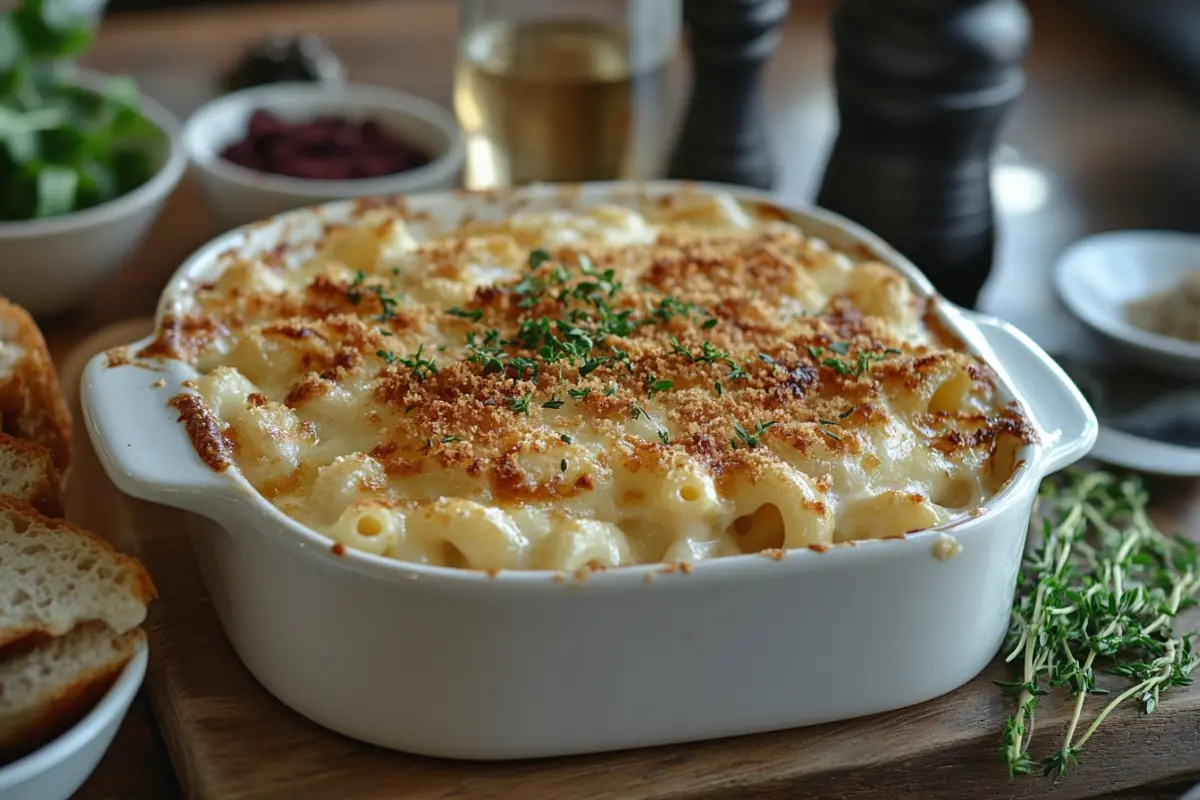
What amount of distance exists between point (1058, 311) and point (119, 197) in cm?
180

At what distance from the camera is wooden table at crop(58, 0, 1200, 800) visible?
2.74 metres

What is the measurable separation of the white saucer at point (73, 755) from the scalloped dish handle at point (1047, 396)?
41.9 inches

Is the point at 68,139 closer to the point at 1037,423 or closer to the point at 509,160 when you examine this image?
the point at 509,160

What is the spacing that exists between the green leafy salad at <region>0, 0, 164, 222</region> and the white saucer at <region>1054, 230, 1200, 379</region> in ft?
5.68

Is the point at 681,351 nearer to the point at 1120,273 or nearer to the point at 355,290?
the point at 355,290

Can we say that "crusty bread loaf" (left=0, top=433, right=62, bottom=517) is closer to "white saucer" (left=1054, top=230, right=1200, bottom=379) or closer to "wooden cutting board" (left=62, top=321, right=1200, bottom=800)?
"wooden cutting board" (left=62, top=321, right=1200, bottom=800)

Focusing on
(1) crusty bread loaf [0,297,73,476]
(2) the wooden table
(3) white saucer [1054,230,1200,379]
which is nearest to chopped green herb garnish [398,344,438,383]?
(1) crusty bread loaf [0,297,73,476]

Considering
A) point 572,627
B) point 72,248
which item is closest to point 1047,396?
point 572,627

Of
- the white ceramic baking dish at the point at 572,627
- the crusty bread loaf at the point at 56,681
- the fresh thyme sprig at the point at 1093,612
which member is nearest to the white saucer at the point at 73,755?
the crusty bread loaf at the point at 56,681

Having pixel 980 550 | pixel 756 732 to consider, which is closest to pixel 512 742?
pixel 756 732

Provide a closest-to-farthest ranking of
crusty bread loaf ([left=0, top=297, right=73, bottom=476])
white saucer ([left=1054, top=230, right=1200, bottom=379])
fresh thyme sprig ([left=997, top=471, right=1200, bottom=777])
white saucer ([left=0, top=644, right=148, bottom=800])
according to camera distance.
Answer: white saucer ([left=0, top=644, right=148, bottom=800]) < fresh thyme sprig ([left=997, top=471, right=1200, bottom=777]) < crusty bread loaf ([left=0, top=297, right=73, bottom=476]) < white saucer ([left=1054, top=230, right=1200, bottom=379])

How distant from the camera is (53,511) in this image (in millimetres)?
1737

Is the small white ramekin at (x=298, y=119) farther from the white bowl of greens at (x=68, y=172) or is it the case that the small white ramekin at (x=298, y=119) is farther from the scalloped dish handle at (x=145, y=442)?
the scalloped dish handle at (x=145, y=442)

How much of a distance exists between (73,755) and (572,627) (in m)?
0.53
